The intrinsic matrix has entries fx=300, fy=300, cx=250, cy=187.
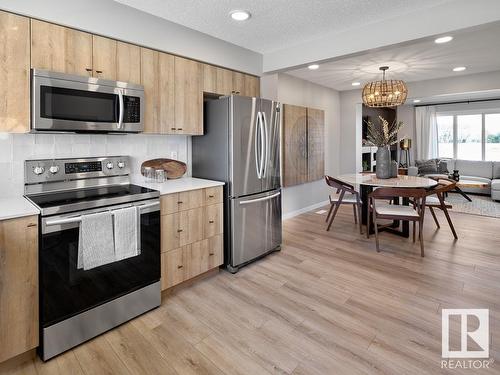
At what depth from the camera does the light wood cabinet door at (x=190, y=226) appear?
261 cm

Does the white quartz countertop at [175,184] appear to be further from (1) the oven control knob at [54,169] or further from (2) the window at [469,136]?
(2) the window at [469,136]

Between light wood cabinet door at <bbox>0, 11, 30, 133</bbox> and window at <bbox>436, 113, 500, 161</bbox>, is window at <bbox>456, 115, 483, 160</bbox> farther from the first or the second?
light wood cabinet door at <bbox>0, 11, 30, 133</bbox>

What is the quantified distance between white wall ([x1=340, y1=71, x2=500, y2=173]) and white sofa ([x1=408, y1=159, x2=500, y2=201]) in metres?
1.63

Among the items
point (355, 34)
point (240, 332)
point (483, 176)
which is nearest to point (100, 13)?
point (355, 34)

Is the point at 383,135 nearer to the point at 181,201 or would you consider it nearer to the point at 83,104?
the point at 181,201

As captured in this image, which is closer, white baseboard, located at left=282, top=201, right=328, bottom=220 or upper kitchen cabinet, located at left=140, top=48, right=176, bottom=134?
upper kitchen cabinet, located at left=140, top=48, right=176, bottom=134

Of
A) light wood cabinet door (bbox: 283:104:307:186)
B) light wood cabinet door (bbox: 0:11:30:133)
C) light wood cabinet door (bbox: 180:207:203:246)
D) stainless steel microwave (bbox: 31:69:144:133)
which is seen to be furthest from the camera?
light wood cabinet door (bbox: 283:104:307:186)

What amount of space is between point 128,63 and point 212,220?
156cm

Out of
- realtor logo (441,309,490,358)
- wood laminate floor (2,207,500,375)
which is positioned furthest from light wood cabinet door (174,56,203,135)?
realtor logo (441,309,490,358)

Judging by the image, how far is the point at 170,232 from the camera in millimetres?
2516

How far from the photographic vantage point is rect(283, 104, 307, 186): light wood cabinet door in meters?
4.94

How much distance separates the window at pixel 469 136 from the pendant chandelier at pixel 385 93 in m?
5.16

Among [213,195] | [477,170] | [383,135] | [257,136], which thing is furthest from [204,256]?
[477,170]

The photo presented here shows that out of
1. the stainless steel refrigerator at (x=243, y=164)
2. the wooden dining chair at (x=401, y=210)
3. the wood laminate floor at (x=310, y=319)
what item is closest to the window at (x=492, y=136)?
the wood laminate floor at (x=310, y=319)
